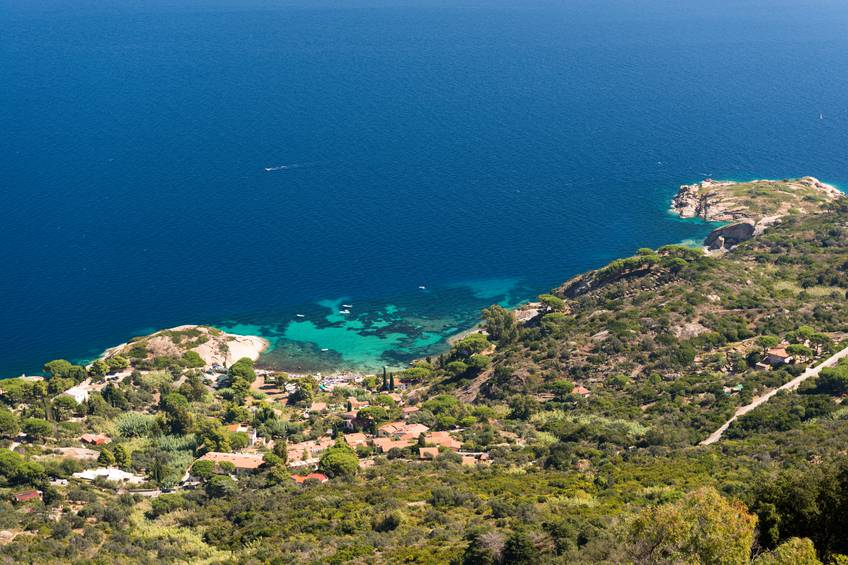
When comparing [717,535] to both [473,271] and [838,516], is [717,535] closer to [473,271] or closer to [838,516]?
[838,516]

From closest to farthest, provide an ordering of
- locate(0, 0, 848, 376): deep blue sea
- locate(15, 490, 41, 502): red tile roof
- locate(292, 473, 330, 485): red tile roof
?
1. locate(15, 490, 41, 502): red tile roof
2. locate(292, 473, 330, 485): red tile roof
3. locate(0, 0, 848, 376): deep blue sea

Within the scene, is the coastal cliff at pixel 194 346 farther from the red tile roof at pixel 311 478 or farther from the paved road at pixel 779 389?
the paved road at pixel 779 389

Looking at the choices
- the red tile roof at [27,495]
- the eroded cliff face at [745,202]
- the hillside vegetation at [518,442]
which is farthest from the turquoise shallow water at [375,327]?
the red tile roof at [27,495]

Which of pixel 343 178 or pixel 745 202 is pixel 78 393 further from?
pixel 745 202

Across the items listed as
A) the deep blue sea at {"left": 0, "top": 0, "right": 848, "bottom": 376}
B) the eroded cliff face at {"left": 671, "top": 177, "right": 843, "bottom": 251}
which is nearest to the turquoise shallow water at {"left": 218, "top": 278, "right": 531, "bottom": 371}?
the deep blue sea at {"left": 0, "top": 0, "right": 848, "bottom": 376}

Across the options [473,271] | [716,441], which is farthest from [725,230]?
[716,441]

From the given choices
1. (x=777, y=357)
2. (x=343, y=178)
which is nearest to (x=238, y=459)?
(x=777, y=357)

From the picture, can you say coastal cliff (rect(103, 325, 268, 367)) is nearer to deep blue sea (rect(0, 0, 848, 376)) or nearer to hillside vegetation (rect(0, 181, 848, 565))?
hillside vegetation (rect(0, 181, 848, 565))
